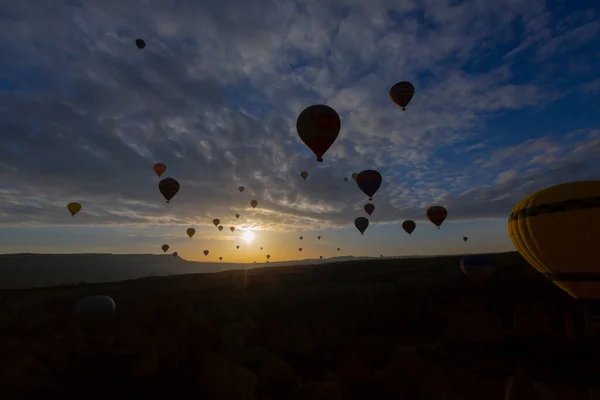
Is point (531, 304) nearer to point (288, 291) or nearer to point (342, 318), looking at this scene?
point (342, 318)

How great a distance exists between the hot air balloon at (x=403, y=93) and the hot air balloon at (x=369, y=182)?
7.76 meters

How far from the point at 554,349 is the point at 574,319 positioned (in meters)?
7.13

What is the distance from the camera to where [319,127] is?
23953 millimetres

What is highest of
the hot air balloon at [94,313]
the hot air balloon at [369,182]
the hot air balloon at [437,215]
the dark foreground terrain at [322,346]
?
the hot air balloon at [369,182]

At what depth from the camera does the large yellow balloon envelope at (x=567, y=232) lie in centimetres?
1327

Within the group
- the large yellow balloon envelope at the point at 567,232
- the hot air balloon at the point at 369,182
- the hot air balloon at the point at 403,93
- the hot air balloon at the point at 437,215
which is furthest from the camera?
the hot air balloon at the point at 437,215

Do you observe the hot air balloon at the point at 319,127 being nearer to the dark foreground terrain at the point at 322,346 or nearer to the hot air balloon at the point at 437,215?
the dark foreground terrain at the point at 322,346

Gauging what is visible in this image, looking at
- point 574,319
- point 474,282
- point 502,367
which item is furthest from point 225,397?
point 474,282

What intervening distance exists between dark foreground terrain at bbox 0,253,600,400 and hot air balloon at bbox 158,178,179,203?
12.3m

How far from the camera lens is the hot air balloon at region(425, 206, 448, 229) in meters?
43.7

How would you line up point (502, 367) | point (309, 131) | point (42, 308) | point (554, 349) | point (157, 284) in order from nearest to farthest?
point (502, 367), point (554, 349), point (309, 131), point (42, 308), point (157, 284)

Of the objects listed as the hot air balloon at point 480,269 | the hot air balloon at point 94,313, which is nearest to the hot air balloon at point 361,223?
the hot air balloon at point 480,269

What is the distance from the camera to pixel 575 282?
14172 millimetres

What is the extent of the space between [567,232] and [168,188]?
39.3 m
